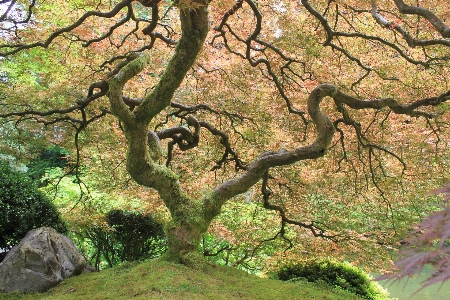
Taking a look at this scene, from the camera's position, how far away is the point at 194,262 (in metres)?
3.60

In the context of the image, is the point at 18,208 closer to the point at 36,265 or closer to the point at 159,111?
the point at 36,265

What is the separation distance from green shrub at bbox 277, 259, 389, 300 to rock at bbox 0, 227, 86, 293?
275 centimetres

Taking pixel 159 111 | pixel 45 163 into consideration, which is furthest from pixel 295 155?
pixel 45 163

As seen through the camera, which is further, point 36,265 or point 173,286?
point 36,265

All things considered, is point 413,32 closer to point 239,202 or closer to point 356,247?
point 356,247

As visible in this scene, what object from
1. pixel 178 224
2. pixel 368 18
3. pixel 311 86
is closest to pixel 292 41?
pixel 311 86

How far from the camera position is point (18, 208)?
4391 millimetres

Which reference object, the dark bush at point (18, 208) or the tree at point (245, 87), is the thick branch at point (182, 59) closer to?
the tree at point (245, 87)

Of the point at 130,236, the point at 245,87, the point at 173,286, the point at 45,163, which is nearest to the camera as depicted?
the point at 173,286

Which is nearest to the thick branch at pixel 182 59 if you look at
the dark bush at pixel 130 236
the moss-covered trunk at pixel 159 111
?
the moss-covered trunk at pixel 159 111

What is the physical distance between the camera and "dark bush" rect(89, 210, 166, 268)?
661 cm

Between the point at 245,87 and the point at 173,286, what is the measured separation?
3.54 meters

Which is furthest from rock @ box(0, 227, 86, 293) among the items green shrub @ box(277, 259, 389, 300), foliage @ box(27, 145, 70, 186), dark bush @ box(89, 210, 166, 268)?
foliage @ box(27, 145, 70, 186)

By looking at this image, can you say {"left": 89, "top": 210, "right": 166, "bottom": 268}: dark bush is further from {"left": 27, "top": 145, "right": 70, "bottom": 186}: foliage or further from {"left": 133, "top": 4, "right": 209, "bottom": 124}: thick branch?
{"left": 27, "top": 145, "right": 70, "bottom": 186}: foliage
